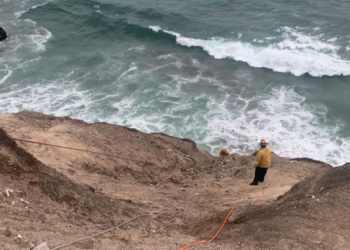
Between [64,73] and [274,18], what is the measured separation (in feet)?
53.7

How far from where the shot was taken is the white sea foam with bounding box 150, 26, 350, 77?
2484 centimetres

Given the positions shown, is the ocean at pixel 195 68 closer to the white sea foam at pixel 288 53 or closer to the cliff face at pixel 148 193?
the white sea foam at pixel 288 53

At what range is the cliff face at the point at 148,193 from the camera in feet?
24.3

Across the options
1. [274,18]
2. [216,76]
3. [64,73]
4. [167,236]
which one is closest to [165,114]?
[216,76]

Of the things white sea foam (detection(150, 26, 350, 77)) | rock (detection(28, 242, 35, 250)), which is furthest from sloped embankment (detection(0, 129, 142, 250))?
white sea foam (detection(150, 26, 350, 77))

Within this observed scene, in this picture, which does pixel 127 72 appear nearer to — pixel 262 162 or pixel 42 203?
pixel 262 162

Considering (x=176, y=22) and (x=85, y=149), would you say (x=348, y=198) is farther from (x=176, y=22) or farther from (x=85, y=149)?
(x=176, y=22)

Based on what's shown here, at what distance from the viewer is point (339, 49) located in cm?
2650

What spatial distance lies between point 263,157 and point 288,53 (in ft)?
53.6

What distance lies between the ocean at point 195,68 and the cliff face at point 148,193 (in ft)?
13.8

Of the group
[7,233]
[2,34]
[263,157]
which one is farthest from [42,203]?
[2,34]

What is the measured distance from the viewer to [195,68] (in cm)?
2527

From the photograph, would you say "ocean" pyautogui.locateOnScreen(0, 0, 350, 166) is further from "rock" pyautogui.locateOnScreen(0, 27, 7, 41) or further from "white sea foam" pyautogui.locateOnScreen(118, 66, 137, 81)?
"rock" pyautogui.locateOnScreen(0, 27, 7, 41)

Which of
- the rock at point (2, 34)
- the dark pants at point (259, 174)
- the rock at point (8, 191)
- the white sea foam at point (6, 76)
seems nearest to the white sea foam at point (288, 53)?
the white sea foam at point (6, 76)
